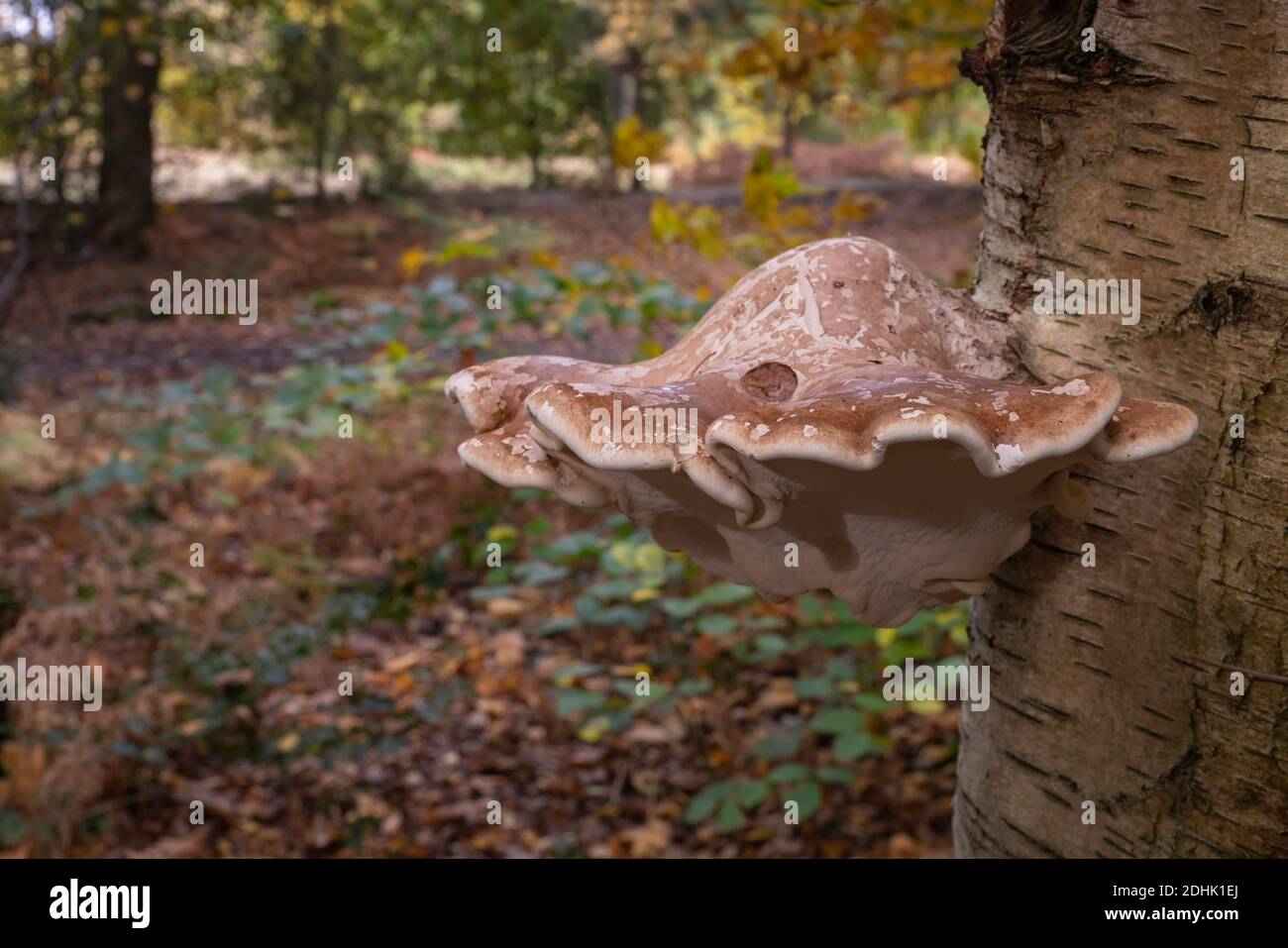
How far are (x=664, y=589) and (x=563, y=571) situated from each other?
115 centimetres

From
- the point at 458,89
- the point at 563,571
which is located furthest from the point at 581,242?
the point at 563,571

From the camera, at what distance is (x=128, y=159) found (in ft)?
43.5

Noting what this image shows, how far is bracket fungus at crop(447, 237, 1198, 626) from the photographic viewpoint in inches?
41.7

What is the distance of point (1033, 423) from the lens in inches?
41.7

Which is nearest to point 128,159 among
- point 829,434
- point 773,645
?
point 773,645

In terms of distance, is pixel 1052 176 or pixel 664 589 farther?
pixel 664 589

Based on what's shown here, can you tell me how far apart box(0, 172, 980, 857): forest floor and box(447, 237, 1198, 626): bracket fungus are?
1.82 meters

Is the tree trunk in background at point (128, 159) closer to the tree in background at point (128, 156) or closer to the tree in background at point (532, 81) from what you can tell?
the tree in background at point (128, 156)

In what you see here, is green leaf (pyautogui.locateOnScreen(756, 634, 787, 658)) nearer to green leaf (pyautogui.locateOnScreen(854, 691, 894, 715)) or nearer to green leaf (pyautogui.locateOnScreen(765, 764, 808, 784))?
green leaf (pyautogui.locateOnScreen(854, 691, 894, 715))

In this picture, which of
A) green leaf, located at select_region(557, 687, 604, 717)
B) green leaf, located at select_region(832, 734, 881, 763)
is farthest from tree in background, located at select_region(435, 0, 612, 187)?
green leaf, located at select_region(832, 734, 881, 763)

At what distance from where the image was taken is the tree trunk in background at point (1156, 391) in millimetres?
1335

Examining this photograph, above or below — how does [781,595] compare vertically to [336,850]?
above

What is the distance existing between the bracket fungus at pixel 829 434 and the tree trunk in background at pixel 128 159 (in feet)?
43.6
